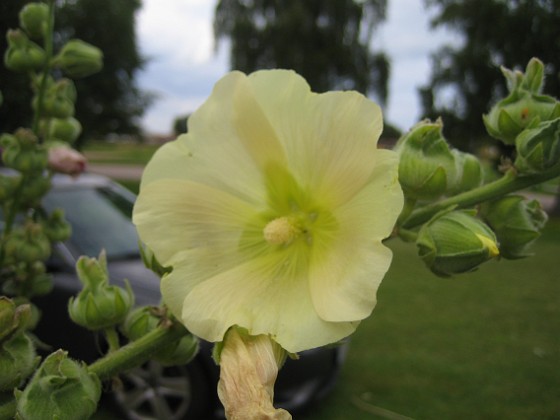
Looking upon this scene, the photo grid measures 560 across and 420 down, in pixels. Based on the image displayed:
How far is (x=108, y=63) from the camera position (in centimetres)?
1483

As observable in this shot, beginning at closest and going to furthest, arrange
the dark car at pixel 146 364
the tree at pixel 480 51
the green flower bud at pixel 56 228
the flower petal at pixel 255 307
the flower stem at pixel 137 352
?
the flower petal at pixel 255 307, the flower stem at pixel 137 352, the green flower bud at pixel 56 228, the dark car at pixel 146 364, the tree at pixel 480 51

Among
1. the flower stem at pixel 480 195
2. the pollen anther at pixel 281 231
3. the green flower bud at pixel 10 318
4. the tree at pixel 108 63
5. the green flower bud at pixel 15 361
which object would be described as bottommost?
the tree at pixel 108 63

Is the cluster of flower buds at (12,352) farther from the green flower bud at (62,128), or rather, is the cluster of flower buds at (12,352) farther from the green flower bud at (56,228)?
the green flower bud at (62,128)

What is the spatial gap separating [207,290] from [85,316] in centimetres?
20

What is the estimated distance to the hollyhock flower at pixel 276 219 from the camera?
51 centimetres

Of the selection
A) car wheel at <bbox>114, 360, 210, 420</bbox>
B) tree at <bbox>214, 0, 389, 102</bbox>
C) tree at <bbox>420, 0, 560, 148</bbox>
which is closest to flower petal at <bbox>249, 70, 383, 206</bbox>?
car wheel at <bbox>114, 360, 210, 420</bbox>

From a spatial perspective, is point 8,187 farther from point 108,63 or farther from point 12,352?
point 108,63

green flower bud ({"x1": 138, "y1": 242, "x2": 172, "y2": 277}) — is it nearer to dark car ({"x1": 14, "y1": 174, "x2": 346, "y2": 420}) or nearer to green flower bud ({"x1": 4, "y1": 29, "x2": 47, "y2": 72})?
green flower bud ({"x1": 4, "y1": 29, "x2": 47, "y2": 72})

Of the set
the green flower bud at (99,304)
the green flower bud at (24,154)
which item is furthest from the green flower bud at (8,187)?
the green flower bud at (99,304)

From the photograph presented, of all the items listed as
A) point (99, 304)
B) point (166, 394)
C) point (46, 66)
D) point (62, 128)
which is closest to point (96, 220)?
point (166, 394)

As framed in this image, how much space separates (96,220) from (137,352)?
307 centimetres

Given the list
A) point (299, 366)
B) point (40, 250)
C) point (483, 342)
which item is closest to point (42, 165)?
point (40, 250)

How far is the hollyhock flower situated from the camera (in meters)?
0.51

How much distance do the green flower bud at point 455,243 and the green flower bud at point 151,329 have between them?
10.5 inches
